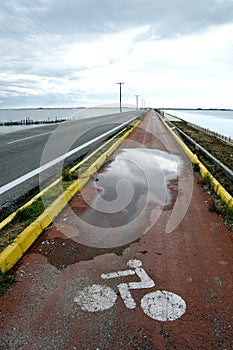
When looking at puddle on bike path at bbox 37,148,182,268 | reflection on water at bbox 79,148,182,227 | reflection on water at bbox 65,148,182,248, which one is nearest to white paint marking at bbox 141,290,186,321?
puddle on bike path at bbox 37,148,182,268

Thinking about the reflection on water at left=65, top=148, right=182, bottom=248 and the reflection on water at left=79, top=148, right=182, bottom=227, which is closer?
the reflection on water at left=65, top=148, right=182, bottom=248

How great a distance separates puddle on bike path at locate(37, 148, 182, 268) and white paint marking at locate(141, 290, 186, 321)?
968mm

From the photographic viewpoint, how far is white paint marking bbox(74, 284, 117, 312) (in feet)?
10.0

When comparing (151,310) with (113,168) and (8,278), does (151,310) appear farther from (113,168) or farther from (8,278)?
(113,168)

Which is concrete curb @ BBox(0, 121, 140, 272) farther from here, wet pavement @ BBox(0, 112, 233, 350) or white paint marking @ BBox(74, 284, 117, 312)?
white paint marking @ BBox(74, 284, 117, 312)

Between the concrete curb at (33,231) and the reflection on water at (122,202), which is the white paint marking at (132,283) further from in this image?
the concrete curb at (33,231)

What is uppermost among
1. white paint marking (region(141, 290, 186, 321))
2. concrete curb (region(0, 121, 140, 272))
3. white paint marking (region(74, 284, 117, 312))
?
concrete curb (region(0, 121, 140, 272))

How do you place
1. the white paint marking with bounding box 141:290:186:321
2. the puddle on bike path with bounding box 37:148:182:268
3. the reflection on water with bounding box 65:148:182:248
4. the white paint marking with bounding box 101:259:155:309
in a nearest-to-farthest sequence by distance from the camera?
the white paint marking with bounding box 141:290:186:321 → the white paint marking with bounding box 101:259:155:309 → the puddle on bike path with bounding box 37:148:182:268 → the reflection on water with bounding box 65:148:182:248

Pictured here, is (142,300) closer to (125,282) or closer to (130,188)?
(125,282)

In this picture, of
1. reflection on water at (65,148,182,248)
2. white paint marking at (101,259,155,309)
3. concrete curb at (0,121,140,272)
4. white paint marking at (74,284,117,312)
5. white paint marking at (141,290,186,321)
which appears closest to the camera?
white paint marking at (141,290,186,321)

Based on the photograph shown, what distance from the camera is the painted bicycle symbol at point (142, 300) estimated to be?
2.98 meters

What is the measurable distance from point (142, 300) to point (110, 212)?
98.9 inches

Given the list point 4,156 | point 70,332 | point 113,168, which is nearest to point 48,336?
point 70,332

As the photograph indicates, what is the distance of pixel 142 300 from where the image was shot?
316 centimetres
